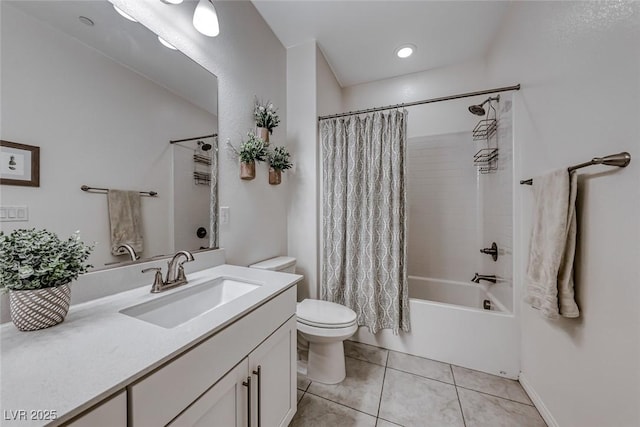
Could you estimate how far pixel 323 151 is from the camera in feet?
6.77

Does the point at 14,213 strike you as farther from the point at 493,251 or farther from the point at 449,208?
the point at 449,208

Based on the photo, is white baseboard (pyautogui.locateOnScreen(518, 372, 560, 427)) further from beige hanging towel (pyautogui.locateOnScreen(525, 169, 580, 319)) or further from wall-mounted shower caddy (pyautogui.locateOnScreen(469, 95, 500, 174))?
wall-mounted shower caddy (pyautogui.locateOnScreen(469, 95, 500, 174))

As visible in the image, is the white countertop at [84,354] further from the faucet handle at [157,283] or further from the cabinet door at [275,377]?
the cabinet door at [275,377]

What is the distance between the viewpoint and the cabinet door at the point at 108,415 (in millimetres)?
395

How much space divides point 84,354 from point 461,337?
2.05m

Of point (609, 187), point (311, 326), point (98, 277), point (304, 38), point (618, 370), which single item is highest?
point (304, 38)

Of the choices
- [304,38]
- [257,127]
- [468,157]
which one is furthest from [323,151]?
[468,157]

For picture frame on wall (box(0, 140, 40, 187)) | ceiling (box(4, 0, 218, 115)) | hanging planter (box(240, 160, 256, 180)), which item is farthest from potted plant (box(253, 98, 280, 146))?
picture frame on wall (box(0, 140, 40, 187))

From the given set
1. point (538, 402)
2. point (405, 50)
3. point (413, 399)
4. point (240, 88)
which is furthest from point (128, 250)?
point (405, 50)

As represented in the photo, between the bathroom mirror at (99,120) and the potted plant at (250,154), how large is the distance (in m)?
0.26

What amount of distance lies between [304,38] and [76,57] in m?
1.75

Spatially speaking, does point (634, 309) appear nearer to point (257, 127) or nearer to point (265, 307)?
point (265, 307)

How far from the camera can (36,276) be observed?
2.01 ft

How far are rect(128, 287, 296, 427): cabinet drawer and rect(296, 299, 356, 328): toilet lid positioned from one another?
0.63 meters
